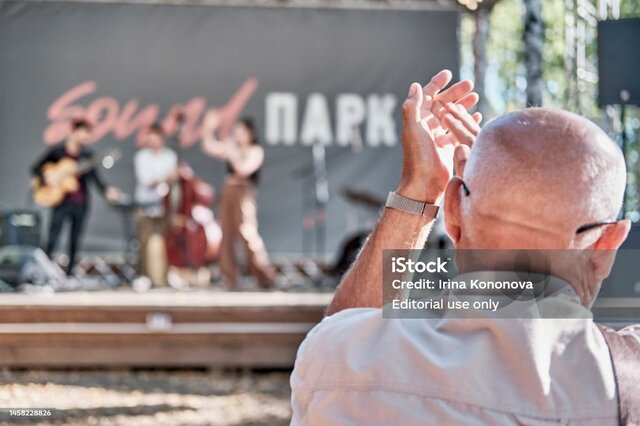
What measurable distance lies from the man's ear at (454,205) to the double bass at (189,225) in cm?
865

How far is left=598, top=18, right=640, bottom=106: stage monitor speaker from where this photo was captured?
168 inches

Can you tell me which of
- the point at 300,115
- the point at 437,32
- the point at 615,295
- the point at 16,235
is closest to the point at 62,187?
the point at 16,235

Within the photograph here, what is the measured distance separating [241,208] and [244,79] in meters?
2.04

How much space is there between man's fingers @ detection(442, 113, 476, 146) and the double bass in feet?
27.6

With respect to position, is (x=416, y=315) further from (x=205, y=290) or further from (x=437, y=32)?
(x=437, y=32)

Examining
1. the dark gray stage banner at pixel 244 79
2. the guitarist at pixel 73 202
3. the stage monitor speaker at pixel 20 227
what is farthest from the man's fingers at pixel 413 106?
the dark gray stage banner at pixel 244 79

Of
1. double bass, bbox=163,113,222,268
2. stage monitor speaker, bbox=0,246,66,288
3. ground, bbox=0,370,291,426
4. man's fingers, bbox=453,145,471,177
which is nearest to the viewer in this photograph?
man's fingers, bbox=453,145,471,177

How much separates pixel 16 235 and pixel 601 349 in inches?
357

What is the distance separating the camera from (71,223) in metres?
10.1

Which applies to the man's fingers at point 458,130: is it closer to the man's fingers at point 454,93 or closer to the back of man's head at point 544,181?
the man's fingers at point 454,93

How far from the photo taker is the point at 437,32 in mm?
11219

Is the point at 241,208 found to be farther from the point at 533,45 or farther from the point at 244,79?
the point at 533,45

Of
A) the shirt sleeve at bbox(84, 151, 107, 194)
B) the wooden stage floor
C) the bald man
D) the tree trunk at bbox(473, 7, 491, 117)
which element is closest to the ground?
the wooden stage floor

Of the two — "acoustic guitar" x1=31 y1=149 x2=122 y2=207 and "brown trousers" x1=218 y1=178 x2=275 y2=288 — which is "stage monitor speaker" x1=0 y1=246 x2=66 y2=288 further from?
"brown trousers" x1=218 y1=178 x2=275 y2=288
